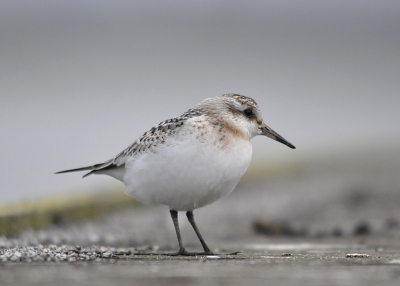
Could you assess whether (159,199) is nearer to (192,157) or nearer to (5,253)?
(192,157)

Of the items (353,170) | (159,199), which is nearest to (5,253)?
(159,199)

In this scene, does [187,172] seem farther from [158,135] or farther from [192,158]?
[158,135]

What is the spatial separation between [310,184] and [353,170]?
39.0 inches

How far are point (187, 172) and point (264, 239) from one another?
1.92m

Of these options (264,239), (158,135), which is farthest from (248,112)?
(264,239)

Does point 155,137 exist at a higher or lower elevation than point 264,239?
higher

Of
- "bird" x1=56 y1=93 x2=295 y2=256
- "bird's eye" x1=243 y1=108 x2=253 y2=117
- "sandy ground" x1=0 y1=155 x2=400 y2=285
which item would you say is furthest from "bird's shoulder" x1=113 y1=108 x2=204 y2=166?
"sandy ground" x1=0 y1=155 x2=400 y2=285

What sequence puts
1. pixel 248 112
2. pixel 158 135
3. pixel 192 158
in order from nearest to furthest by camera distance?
1. pixel 192 158
2. pixel 158 135
3. pixel 248 112

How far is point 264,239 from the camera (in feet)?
22.7

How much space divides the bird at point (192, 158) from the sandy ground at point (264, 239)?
0.48 metres

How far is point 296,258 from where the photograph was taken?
184 inches

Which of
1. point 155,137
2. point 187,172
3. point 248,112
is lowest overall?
point 187,172

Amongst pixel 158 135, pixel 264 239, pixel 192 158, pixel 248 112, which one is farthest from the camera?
Result: pixel 264 239

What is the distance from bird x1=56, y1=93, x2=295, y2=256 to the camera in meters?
5.31
